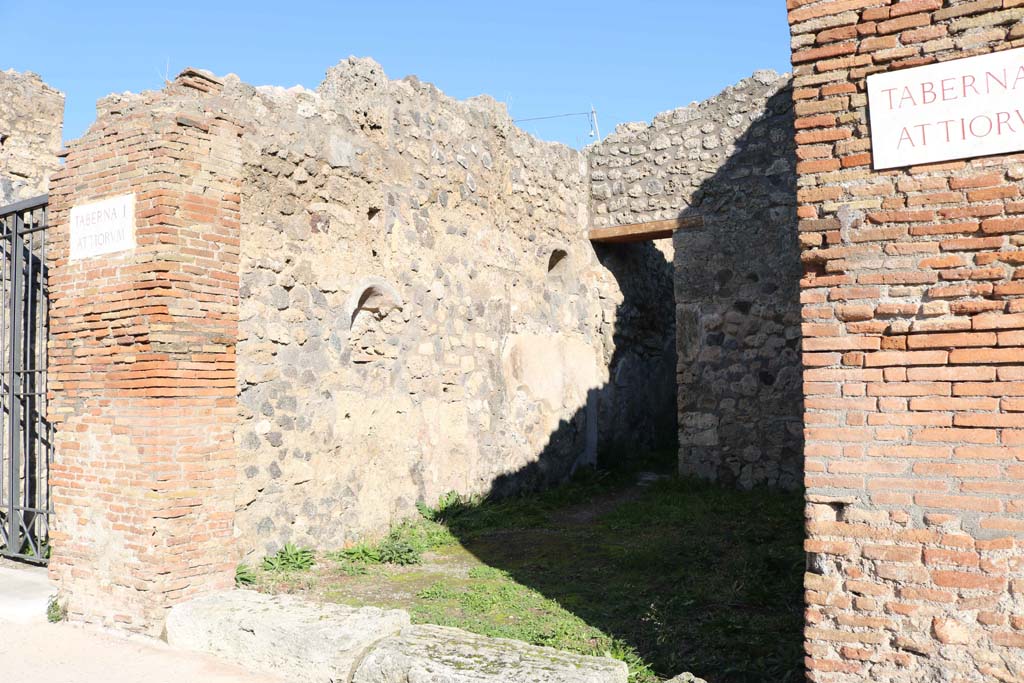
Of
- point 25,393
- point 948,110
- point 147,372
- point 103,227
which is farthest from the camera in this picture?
point 25,393

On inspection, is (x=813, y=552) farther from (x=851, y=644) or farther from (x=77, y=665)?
(x=77, y=665)

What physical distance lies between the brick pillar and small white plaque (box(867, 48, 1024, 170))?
4032mm

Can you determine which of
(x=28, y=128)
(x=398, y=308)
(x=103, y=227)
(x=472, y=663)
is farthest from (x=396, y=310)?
(x=28, y=128)

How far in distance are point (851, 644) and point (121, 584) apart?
13.9ft

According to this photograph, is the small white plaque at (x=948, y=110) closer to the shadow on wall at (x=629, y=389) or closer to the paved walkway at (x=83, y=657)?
the paved walkway at (x=83, y=657)

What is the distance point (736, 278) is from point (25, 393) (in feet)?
23.5

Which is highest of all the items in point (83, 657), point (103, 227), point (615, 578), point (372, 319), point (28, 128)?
point (28, 128)

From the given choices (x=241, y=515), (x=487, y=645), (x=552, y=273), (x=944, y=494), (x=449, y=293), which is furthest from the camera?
(x=552, y=273)

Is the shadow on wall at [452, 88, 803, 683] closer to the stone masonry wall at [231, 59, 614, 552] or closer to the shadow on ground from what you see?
the shadow on ground

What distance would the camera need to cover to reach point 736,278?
944cm

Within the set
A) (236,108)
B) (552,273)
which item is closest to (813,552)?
(236,108)

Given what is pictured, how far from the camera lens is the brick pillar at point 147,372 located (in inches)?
201

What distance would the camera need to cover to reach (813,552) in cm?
356

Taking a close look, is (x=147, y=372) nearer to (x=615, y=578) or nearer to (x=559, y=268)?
(x=615, y=578)
